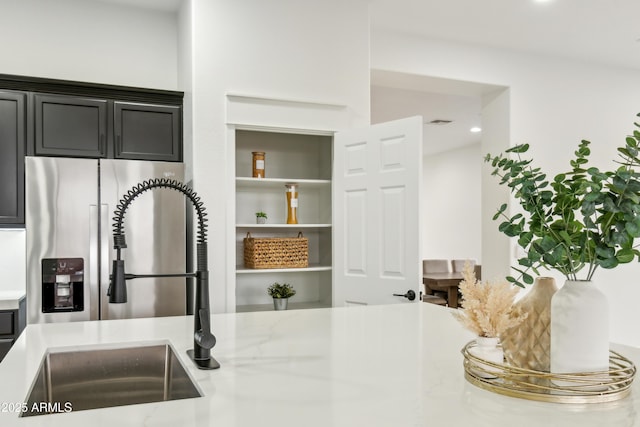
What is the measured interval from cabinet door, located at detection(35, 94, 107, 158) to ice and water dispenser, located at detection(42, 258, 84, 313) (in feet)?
2.45

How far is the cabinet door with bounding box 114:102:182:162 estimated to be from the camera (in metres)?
3.46

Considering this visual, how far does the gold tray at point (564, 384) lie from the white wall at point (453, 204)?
25.4ft

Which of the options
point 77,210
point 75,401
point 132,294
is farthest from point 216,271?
point 75,401

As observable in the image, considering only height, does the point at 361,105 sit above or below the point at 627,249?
above

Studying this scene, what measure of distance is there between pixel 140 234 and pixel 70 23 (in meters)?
1.71

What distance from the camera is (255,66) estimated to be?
350 centimetres

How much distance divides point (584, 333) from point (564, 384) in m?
0.11

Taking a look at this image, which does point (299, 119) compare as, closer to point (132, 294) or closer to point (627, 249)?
point (132, 294)

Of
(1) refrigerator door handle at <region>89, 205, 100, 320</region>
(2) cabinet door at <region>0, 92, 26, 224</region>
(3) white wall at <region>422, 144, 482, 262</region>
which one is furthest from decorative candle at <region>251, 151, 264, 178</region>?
(3) white wall at <region>422, 144, 482, 262</region>

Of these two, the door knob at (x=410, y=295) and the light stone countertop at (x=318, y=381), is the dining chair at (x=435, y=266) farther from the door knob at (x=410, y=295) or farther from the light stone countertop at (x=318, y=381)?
the light stone countertop at (x=318, y=381)

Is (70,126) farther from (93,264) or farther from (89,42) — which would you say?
(93,264)

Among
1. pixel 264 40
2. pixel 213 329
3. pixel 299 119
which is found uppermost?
pixel 264 40

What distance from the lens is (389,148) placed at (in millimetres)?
3377

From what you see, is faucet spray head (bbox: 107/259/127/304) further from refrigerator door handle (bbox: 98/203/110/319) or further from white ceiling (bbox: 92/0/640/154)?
white ceiling (bbox: 92/0/640/154)
